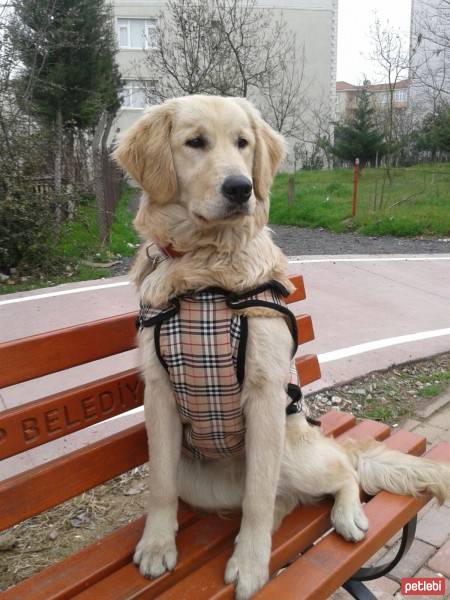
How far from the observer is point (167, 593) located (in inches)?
60.7

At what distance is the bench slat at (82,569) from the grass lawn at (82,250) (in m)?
4.64

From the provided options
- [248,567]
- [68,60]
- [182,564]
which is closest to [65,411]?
[182,564]

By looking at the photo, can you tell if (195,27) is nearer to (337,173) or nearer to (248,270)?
(337,173)

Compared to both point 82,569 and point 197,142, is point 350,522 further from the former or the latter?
point 197,142

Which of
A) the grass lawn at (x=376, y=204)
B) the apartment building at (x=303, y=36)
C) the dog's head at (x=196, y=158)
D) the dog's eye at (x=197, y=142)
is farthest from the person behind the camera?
the apartment building at (x=303, y=36)

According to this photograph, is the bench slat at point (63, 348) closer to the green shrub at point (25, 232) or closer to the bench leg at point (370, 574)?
the bench leg at point (370, 574)

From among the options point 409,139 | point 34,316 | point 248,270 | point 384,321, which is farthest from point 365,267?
point 409,139

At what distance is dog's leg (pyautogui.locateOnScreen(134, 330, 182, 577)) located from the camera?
1.70 meters

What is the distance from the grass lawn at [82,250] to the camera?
255 inches

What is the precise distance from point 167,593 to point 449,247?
29.7 ft

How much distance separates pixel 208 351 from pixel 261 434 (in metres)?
0.30

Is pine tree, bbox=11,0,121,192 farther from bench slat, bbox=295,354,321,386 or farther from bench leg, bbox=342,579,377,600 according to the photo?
bench leg, bbox=342,579,377,600

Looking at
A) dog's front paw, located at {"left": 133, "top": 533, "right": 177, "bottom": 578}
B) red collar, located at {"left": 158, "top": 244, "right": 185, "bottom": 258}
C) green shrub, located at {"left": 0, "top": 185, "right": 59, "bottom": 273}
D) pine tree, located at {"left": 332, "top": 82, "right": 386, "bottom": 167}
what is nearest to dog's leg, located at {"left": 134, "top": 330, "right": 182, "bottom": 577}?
dog's front paw, located at {"left": 133, "top": 533, "right": 177, "bottom": 578}

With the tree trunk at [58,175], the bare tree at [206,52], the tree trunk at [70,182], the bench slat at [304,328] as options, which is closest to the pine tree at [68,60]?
the tree trunk at [58,175]
